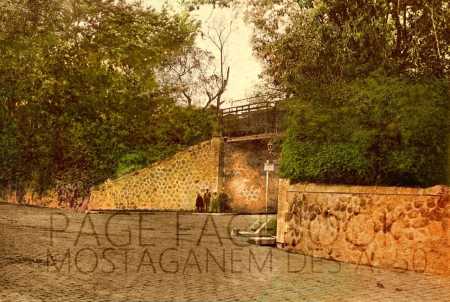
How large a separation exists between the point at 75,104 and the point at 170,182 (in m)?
8.58

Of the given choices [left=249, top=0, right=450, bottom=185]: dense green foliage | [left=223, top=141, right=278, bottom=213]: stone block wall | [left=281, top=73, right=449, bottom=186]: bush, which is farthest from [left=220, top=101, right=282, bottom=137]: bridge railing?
[left=281, top=73, right=449, bottom=186]: bush

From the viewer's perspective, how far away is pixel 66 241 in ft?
45.7

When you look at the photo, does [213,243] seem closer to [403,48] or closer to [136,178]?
[403,48]

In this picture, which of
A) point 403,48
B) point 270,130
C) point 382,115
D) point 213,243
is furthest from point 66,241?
point 270,130

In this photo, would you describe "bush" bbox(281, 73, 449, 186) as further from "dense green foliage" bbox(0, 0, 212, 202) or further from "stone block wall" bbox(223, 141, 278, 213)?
"dense green foliage" bbox(0, 0, 212, 202)

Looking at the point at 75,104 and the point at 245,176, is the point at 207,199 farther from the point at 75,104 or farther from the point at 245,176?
the point at 75,104

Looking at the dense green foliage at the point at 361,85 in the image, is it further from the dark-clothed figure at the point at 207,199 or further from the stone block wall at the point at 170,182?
the dark-clothed figure at the point at 207,199

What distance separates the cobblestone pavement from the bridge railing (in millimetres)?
12665

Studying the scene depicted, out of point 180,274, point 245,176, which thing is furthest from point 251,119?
Answer: point 180,274

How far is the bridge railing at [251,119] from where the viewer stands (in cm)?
2702

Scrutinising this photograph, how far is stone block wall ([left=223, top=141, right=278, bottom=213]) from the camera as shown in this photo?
2986 cm

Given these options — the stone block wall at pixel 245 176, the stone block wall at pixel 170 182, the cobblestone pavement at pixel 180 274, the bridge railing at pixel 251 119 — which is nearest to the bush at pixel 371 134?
the cobblestone pavement at pixel 180 274

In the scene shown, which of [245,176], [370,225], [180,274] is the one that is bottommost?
[180,274]

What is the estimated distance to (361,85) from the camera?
43.9 ft
